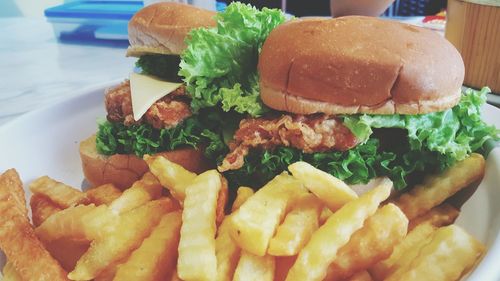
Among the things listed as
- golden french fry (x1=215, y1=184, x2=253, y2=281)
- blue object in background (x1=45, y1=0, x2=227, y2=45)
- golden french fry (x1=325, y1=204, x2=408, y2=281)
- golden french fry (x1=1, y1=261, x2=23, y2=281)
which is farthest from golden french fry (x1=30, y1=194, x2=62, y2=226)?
blue object in background (x1=45, y1=0, x2=227, y2=45)

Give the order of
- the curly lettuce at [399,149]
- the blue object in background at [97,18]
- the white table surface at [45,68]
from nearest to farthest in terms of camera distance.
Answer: the curly lettuce at [399,149] < the white table surface at [45,68] < the blue object in background at [97,18]

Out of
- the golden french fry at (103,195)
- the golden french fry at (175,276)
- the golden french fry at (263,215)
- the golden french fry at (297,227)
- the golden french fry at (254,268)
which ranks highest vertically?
the golden french fry at (263,215)

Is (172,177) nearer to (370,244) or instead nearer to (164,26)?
(370,244)

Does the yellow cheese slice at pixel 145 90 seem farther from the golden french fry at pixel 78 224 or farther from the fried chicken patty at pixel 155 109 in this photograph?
the golden french fry at pixel 78 224

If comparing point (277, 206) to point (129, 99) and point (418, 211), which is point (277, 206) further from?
point (129, 99)

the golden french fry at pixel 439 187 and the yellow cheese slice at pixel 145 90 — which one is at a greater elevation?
the yellow cheese slice at pixel 145 90

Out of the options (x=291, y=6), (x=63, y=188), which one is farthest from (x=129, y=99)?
(x=291, y=6)

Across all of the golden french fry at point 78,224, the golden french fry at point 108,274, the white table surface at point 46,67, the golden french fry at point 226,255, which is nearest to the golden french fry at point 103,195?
the golden french fry at point 78,224

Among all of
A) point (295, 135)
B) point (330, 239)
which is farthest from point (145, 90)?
point (330, 239)
